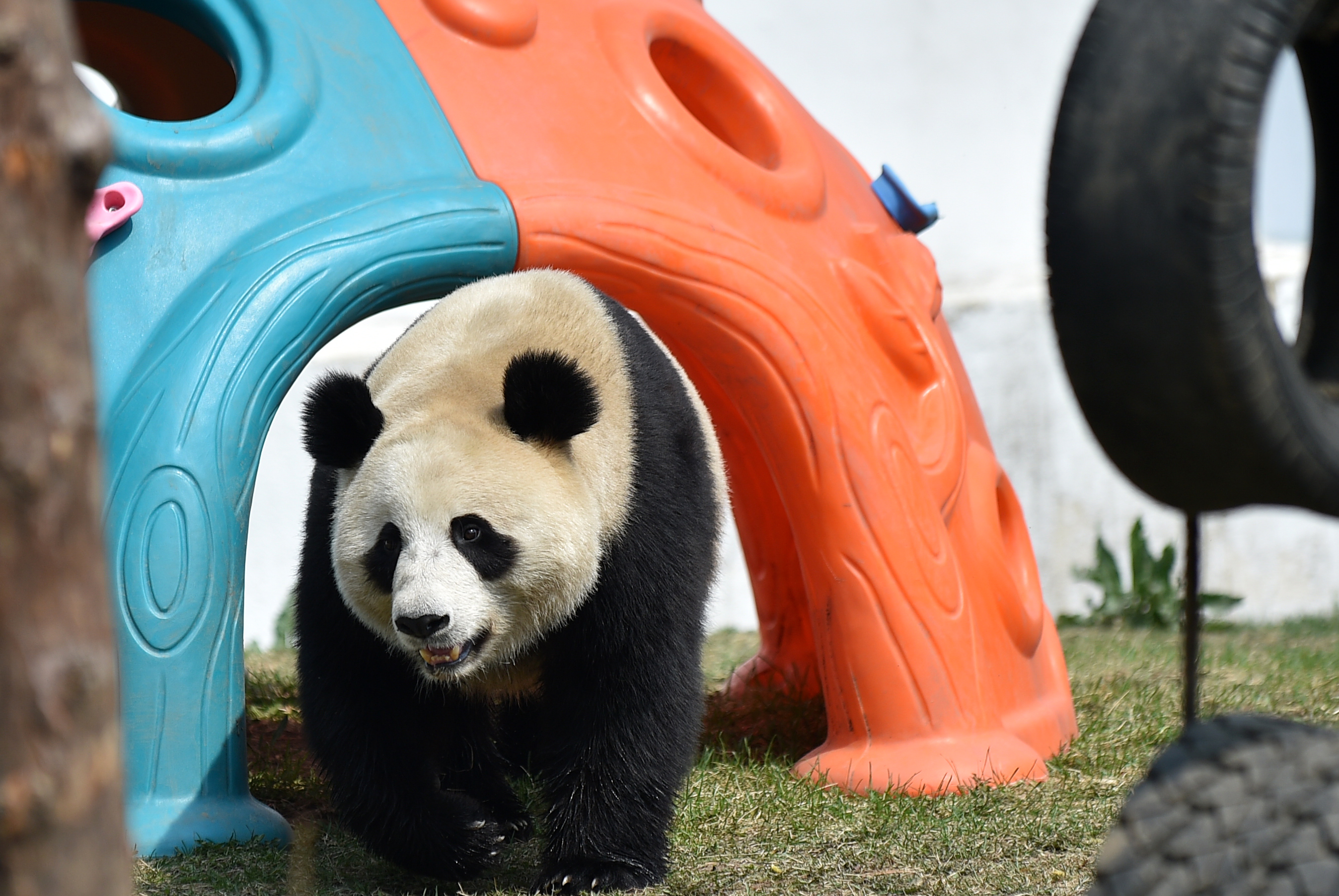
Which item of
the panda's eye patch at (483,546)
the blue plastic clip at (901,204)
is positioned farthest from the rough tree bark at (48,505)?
the blue plastic clip at (901,204)

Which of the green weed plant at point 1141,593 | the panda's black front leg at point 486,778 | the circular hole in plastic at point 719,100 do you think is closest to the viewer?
the panda's black front leg at point 486,778

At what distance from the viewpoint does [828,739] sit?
366 cm

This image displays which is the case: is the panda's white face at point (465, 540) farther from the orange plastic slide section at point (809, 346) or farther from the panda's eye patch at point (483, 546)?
the orange plastic slide section at point (809, 346)

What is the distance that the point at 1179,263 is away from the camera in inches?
52.5

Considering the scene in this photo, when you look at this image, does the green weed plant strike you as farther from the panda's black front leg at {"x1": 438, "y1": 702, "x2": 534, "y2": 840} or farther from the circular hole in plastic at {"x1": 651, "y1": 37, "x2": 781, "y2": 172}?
the panda's black front leg at {"x1": 438, "y1": 702, "x2": 534, "y2": 840}

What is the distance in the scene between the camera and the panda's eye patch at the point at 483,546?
2629 millimetres

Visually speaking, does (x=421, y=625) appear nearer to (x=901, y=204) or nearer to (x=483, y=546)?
(x=483, y=546)

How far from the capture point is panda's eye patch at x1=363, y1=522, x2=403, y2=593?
2641 mm

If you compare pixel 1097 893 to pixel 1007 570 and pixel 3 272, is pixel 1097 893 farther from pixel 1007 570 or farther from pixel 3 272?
pixel 1007 570

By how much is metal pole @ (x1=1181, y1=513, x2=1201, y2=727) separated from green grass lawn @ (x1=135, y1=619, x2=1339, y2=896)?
1082mm

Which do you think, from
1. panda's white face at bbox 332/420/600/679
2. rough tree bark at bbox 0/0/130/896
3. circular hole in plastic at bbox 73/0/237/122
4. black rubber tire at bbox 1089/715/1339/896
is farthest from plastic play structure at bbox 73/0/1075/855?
black rubber tire at bbox 1089/715/1339/896

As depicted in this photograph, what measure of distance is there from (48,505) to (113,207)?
220 cm

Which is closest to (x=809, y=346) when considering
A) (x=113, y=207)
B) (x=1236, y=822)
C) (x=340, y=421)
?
(x=340, y=421)

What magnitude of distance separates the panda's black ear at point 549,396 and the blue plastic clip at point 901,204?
6.26 feet
